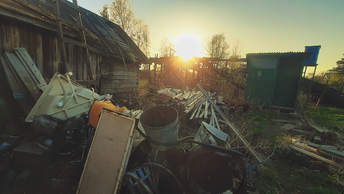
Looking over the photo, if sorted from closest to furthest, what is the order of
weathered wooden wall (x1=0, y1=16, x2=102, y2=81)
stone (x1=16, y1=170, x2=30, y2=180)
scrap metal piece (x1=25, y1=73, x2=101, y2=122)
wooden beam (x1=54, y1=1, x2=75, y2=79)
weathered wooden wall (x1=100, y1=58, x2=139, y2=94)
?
stone (x1=16, y1=170, x2=30, y2=180) → scrap metal piece (x1=25, y1=73, x2=101, y2=122) → weathered wooden wall (x1=0, y1=16, x2=102, y2=81) → wooden beam (x1=54, y1=1, x2=75, y2=79) → weathered wooden wall (x1=100, y1=58, x2=139, y2=94)

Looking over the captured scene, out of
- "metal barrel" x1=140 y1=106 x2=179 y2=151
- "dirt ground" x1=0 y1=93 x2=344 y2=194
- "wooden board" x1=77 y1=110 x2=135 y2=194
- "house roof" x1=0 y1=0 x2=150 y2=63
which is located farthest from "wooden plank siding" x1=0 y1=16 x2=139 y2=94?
"wooden board" x1=77 y1=110 x2=135 y2=194

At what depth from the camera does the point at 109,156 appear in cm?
218

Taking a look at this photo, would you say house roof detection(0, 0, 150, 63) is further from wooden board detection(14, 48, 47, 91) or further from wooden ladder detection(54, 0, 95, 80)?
wooden board detection(14, 48, 47, 91)

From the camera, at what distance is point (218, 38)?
1209 inches

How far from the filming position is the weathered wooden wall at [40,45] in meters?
3.98

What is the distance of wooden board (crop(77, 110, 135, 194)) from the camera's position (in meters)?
2.04

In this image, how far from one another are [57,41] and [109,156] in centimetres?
524

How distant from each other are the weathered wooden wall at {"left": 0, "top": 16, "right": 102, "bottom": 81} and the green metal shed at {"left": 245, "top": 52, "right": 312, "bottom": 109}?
33.2 feet

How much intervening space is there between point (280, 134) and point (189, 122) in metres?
3.63

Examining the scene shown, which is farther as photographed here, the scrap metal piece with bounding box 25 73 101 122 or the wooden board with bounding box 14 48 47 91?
the wooden board with bounding box 14 48 47 91

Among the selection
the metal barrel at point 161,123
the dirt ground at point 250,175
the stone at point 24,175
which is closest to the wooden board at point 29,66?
the dirt ground at point 250,175

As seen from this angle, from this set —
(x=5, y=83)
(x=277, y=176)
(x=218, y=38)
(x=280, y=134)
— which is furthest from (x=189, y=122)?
(x=218, y=38)

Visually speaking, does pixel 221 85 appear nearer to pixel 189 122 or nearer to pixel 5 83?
pixel 189 122

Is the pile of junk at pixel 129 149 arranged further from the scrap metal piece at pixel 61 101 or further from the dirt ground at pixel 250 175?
the dirt ground at pixel 250 175
